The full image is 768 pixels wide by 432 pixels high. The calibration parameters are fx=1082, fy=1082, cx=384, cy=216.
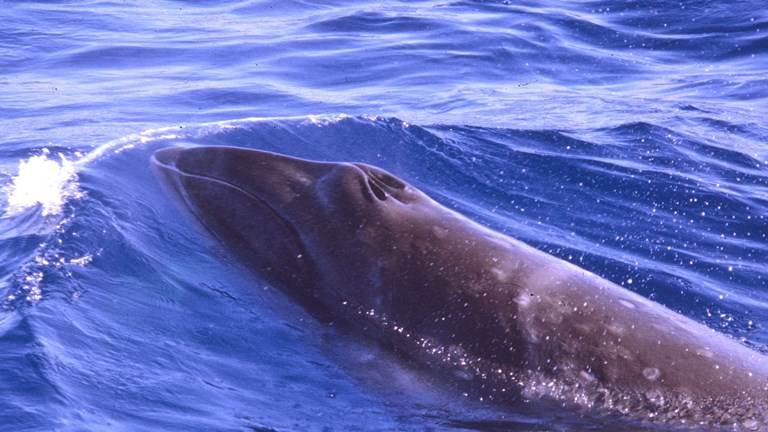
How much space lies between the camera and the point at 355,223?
6980 millimetres

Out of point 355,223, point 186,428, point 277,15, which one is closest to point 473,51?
point 277,15

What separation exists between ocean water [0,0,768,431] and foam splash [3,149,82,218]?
1.7 inches

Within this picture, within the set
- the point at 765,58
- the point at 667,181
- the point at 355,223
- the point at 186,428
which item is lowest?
the point at 186,428

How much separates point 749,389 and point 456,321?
5.63 ft

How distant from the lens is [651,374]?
20.3ft

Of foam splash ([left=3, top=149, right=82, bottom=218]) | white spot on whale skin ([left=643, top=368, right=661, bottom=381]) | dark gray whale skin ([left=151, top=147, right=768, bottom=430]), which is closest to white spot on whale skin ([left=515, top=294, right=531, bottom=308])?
dark gray whale skin ([left=151, top=147, right=768, bottom=430])

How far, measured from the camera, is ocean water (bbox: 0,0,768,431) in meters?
6.52

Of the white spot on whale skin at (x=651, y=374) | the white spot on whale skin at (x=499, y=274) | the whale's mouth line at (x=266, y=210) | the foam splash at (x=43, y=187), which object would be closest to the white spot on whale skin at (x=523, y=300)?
the white spot on whale skin at (x=499, y=274)

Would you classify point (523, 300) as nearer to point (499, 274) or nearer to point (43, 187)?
point (499, 274)

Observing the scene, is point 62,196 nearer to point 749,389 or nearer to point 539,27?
point 749,389

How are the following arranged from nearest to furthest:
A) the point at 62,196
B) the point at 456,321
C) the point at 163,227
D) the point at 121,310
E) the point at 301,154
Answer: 1. the point at 456,321
2. the point at 121,310
3. the point at 163,227
4. the point at 62,196
5. the point at 301,154

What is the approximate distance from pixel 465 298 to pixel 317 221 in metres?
1.16

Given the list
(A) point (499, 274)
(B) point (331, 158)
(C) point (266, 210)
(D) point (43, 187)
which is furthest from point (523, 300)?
(B) point (331, 158)

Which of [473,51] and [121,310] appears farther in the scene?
[473,51]
